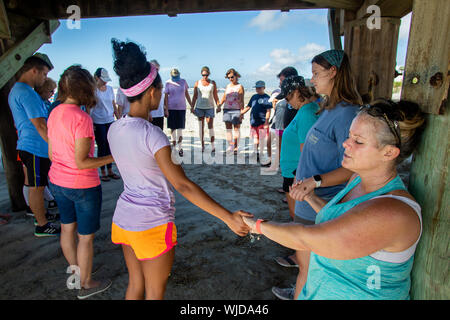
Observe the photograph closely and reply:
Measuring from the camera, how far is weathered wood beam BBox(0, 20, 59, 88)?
3922 millimetres

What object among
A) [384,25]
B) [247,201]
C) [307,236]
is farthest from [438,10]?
[247,201]

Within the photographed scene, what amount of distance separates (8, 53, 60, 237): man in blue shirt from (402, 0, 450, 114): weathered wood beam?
3403 mm

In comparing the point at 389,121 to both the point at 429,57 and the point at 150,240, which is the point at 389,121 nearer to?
the point at 429,57

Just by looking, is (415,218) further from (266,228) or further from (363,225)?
(266,228)

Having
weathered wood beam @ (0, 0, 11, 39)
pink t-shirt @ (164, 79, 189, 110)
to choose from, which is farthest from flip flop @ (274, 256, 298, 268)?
pink t-shirt @ (164, 79, 189, 110)

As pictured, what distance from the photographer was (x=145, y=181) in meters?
1.75

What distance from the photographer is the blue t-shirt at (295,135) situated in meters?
2.81

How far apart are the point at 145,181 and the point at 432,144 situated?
59.3 inches

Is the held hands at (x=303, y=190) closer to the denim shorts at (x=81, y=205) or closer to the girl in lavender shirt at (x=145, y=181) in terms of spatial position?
the girl in lavender shirt at (x=145, y=181)

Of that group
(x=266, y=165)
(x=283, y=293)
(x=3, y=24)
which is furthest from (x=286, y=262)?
(x=3, y=24)

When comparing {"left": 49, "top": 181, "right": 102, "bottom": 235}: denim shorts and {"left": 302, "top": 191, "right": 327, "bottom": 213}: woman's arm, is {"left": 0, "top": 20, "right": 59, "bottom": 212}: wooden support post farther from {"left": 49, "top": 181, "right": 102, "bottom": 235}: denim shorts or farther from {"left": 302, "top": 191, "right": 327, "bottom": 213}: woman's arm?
{"left": 302, "top": 191, "right": 327, "bottom": 213}: woman's arm

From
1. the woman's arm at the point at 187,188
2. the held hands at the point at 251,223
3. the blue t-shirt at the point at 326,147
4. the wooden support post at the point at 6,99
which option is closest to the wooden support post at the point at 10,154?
the wooden support post at the point at 6,99

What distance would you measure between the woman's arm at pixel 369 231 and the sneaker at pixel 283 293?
5.43 ft

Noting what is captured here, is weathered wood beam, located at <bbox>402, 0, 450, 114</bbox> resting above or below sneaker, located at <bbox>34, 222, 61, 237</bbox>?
above
